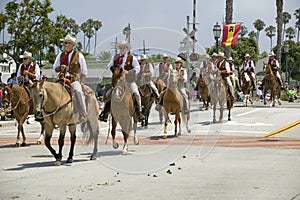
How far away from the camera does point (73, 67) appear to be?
12836 mm

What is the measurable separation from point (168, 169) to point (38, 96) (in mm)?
3096

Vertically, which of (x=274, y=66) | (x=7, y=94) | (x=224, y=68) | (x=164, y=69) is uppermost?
(x=274, y=66)

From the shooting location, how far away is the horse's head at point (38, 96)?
1143cm

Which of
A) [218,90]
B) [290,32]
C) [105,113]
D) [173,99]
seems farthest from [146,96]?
[290,32]

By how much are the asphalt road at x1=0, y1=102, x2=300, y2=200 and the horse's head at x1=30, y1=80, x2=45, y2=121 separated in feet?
3.85

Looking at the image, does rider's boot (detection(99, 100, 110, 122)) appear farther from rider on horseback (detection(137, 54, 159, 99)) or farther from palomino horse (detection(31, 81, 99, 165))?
rider on horseback (detection(137, 54, 159, 99))

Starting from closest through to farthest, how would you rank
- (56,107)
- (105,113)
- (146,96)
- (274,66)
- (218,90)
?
(56,107), (105,113), (146,96), (218,90), (274,66)

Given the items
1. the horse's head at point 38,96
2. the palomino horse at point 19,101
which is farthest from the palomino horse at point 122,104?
the palomino horse at point 19,101

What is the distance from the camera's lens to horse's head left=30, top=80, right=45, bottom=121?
11.4m

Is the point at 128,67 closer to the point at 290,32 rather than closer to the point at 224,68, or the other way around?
the point at 224,68

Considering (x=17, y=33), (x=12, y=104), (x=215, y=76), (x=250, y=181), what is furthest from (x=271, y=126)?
(x=17, y=33)

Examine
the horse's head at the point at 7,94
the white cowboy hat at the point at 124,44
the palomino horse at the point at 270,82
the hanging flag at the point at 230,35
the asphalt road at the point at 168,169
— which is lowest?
the asphalt road at the point at 168,169

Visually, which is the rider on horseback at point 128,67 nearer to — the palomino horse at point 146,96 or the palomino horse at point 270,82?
the palomino horse at point 146,96

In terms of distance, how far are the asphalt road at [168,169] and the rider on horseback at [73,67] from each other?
1628 mm
